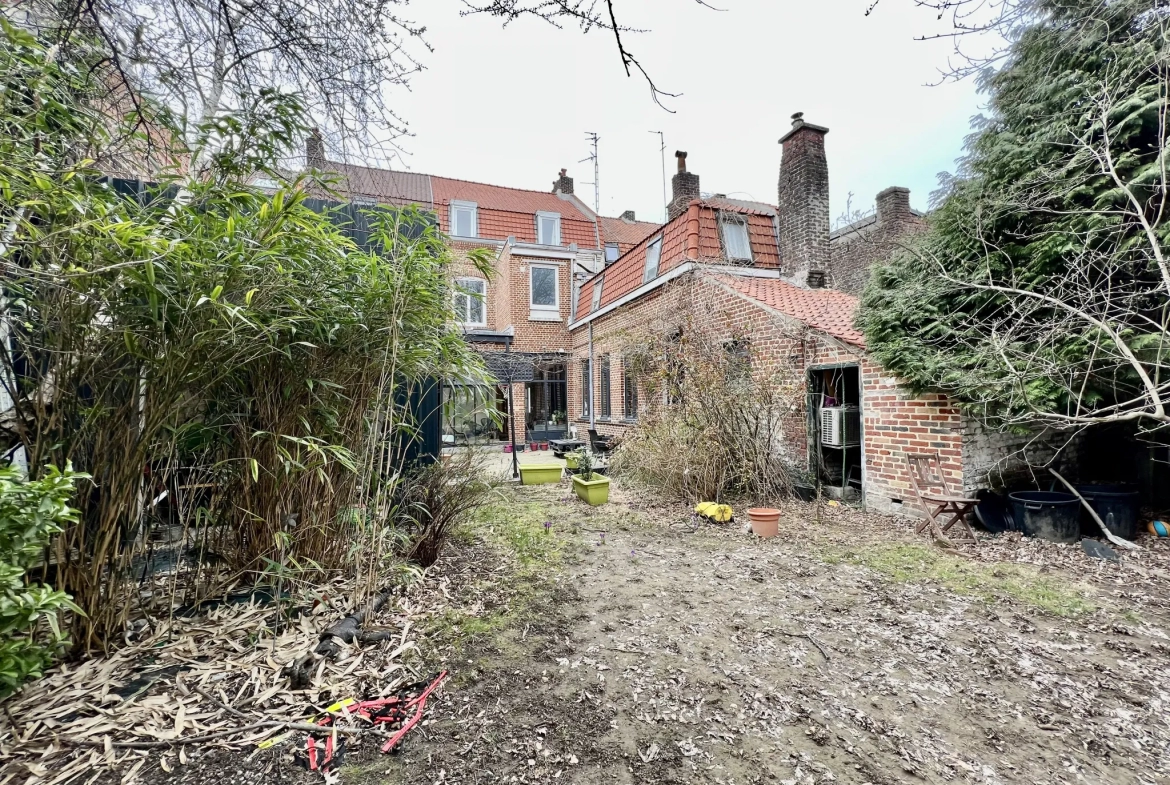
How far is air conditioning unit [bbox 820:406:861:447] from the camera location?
228 inches

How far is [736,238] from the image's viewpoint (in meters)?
9.17

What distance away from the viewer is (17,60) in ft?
5.91

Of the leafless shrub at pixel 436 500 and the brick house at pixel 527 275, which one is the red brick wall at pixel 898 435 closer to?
the leafless shrub at pixel 436 500

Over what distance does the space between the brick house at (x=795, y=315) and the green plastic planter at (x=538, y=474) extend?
67.9 inches

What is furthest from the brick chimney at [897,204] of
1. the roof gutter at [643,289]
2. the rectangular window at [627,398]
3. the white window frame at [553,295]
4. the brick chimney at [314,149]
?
the brick chimney at [314,149]

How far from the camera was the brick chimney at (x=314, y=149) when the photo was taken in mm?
2797

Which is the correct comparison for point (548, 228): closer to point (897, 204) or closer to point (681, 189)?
point (681, 189)

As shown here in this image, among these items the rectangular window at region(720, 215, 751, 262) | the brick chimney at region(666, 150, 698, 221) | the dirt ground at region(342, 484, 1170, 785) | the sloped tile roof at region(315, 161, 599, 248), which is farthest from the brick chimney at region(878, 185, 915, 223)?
the dirt ground at region(342, 484, 1170, 785)

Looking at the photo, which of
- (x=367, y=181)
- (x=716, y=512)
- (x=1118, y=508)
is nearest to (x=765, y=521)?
(x=716, y=512)

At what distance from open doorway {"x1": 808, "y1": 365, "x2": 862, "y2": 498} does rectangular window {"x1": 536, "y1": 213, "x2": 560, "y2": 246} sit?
1254 cm

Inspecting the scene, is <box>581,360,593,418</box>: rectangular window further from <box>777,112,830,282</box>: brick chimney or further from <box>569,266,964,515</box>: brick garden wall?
<box>777,112,830,282</box>: brick chimney

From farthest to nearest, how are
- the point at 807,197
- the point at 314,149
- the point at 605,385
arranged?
the point at 605,385
the point at 807,197
the point at 314,149

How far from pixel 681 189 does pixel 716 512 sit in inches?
374

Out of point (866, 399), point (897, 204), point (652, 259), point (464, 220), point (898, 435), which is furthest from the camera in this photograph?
point (464, 220)
